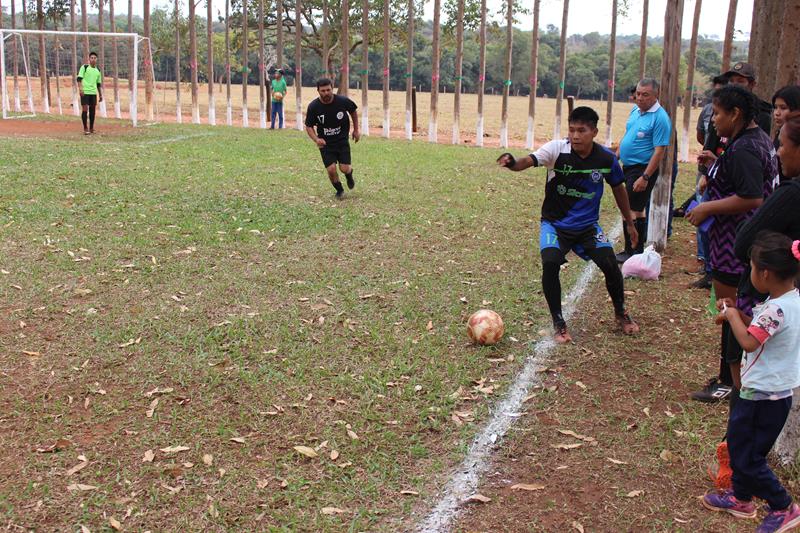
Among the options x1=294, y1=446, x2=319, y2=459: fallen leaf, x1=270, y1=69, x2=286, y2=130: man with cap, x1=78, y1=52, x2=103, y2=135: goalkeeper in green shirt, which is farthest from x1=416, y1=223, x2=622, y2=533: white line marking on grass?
x1=270, y1=69, x2=286, y2=130: man with cap

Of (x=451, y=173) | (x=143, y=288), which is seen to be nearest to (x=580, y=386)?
(x=143, y=288)

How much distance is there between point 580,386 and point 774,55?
5238 millimetres

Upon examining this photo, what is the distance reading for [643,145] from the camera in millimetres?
8211

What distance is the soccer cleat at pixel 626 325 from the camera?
624 cm

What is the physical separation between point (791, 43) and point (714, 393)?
120 inches

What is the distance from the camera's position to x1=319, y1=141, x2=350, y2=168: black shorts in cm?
1128

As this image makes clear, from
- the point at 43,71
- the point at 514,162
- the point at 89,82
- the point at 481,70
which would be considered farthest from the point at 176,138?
the point at 514,162

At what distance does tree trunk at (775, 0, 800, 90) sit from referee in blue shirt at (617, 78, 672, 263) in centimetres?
181

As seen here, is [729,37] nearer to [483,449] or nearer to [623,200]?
[623,200]

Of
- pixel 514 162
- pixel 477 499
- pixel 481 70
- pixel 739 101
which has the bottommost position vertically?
pixel 477 499

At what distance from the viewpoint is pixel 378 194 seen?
1181 centimetres

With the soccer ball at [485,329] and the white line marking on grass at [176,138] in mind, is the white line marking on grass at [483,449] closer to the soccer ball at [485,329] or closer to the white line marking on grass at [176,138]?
the soccer ball at [485,329]

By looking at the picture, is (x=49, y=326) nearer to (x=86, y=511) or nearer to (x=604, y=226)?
(x=86, y=511)

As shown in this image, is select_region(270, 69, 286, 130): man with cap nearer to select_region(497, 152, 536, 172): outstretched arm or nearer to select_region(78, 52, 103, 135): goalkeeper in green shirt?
select_region(78, 52, 103, 135): goalkeeper in green shirt
